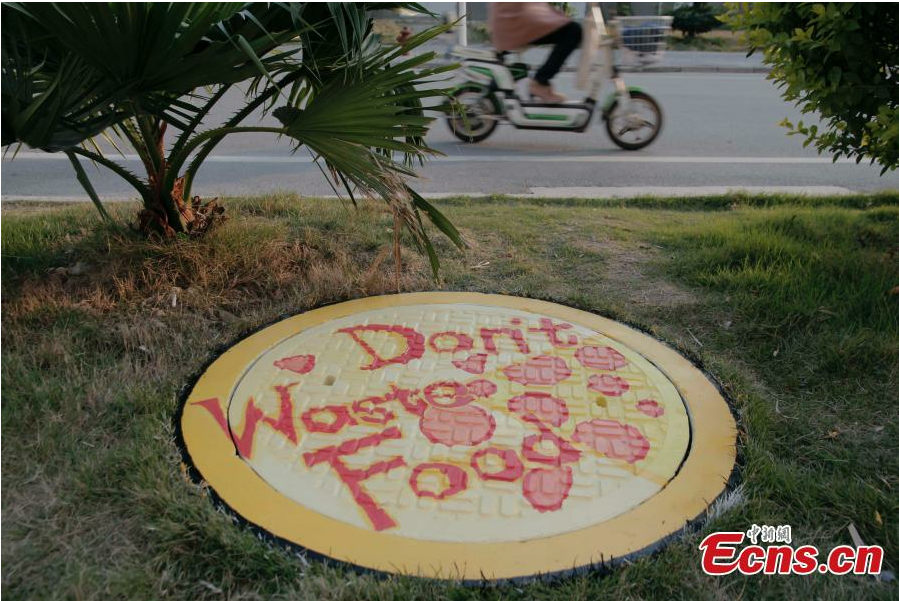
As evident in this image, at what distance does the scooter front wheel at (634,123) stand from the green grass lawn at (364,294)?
2.31m

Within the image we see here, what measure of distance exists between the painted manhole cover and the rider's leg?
3814 millimetres

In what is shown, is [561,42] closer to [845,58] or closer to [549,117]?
[549,117]

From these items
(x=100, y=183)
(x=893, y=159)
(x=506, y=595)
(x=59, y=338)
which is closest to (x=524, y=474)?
(x=506, y=595)

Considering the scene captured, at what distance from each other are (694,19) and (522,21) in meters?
15.2

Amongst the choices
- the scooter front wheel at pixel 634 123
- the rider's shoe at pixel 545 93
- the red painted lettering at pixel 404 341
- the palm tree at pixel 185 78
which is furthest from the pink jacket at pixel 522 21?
the red painted lettering at pixel 404 341

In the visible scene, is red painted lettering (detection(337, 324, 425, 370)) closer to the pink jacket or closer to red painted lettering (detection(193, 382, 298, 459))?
red painted lettering (detection(193, 382, 298, 459))

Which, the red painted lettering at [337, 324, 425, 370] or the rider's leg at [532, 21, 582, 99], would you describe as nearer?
the red painted lettering at [337, 324, 425, 370]

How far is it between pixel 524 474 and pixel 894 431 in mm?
1151

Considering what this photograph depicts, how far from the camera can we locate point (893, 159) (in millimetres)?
2793

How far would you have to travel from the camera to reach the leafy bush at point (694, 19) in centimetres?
1844

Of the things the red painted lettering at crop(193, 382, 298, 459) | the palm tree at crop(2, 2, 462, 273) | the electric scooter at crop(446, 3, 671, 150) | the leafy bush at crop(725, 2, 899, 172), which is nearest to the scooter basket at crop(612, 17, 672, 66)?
the electric scooter at crop(446, 3, 671, 150)

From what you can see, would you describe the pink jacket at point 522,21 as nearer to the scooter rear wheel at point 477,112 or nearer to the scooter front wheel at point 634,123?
the scooter rear wheel at point 477,112

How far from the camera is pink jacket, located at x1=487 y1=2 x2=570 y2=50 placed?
17.9 feet

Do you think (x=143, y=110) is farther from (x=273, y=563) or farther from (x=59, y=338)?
(x=273, y=563)
